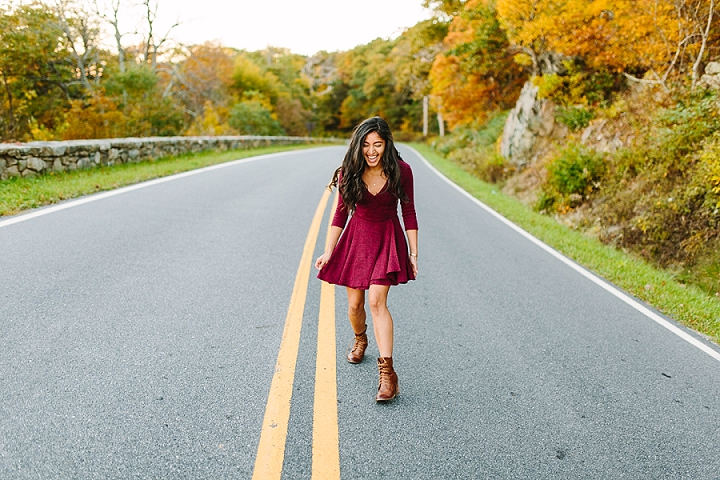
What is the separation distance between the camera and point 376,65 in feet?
196

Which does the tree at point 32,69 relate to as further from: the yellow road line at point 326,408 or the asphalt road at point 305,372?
the yellow road line at point 326,408

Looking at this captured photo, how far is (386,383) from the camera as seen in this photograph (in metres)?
3.20

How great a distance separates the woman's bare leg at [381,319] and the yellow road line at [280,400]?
2.09ft

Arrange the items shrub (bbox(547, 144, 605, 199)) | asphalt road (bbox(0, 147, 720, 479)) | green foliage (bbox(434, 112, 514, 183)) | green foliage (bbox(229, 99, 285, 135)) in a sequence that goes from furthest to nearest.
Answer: green foliage (bbox(229, 99, 285, 135)) → green foliage (bbox(434, 112, 514, 183)) → shrub (bbox(547, 144, 605, 199)) → asphalt road (bbox(0, 147, 720, 479))

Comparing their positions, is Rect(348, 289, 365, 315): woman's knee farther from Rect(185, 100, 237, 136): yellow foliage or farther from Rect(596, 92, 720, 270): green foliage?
Rect(185, 100, 237, 136): yellow foliage

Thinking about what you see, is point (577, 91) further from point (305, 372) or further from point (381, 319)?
point (305, 372)

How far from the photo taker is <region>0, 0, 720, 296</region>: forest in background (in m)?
8.30

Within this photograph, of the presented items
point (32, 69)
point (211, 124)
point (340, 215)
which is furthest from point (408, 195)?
point (211, 124)

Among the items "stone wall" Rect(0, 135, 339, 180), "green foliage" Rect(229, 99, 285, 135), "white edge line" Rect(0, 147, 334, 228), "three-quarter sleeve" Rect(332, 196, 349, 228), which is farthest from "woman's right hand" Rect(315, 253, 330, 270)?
"green foliage" Rect(229, 99, 285, 135)

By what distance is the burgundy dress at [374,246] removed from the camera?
334cm

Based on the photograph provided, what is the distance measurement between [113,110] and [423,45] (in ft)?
70.5

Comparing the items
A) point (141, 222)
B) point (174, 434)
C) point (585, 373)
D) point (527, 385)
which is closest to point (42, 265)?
point (141, 222)

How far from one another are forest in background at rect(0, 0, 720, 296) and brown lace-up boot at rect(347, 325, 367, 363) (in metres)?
5.23

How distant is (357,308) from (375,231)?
59 cm
